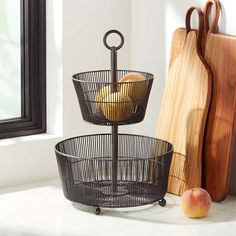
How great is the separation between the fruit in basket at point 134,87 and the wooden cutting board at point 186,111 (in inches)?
7.3

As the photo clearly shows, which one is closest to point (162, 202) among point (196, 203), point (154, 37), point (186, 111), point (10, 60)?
point (196, 203)

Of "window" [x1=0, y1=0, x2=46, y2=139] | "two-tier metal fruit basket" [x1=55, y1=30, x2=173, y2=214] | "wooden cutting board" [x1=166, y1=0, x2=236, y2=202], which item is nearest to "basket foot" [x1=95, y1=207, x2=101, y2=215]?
"two-tier metal fruit basket" [x1=55, y1=30, x2=173, y2=214]

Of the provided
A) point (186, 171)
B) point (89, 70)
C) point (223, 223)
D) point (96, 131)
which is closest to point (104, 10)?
point (89, 70)

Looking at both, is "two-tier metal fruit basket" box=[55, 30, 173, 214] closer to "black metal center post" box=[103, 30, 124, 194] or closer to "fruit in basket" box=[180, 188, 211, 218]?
"black metal center post" box=[103, 30, 124, 194]

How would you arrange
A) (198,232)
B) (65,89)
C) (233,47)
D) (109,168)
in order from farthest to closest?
(65,89) → (109,168) → (233,47) → (198,232)

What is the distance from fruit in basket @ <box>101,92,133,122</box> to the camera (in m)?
2.47

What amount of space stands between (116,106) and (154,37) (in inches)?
19.4

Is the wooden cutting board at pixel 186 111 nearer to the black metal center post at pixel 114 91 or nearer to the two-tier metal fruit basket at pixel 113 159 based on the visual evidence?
the two-tier metal fruit basket at pixel 113 159

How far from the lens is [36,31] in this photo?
291cm

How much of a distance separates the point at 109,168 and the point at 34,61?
484mm

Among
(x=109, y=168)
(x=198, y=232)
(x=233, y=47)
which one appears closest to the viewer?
(x=198, y=232)

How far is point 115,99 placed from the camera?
8.10 ft

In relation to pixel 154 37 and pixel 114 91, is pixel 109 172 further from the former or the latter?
pixel 154 37

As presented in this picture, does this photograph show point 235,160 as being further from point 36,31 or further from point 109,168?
point 36,31
